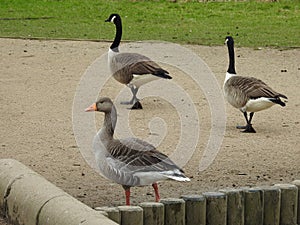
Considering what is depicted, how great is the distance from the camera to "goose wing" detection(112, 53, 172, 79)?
10141 mm

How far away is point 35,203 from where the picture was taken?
5996 millimetres

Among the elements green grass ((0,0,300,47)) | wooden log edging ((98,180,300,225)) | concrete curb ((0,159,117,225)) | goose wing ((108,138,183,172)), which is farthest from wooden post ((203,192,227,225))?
green grass ((0,0,300,47))

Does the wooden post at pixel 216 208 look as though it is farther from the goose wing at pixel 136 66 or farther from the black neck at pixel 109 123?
the goose wing at pixel 136 66

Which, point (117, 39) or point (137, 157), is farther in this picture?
point (117, 39)

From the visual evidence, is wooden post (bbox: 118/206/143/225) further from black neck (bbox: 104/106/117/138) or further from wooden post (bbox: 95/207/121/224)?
black neck (bbox: 104/106/117/138)

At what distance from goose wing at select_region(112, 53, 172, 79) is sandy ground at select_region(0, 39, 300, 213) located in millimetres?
452

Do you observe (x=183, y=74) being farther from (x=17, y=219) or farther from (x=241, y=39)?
(x=17, y=219)

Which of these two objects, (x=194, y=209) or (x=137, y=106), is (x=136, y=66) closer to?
(x=137, y=106)

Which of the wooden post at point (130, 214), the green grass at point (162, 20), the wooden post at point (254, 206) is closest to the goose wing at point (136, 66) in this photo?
the wooden post at point (254, 206)

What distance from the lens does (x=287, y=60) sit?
1361 centimetres

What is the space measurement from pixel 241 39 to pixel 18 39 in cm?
390

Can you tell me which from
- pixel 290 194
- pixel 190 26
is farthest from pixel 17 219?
pixel 190 26

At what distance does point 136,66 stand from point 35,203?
4373 mm

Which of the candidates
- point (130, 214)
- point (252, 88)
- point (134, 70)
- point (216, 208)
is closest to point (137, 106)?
point (134, 70)
